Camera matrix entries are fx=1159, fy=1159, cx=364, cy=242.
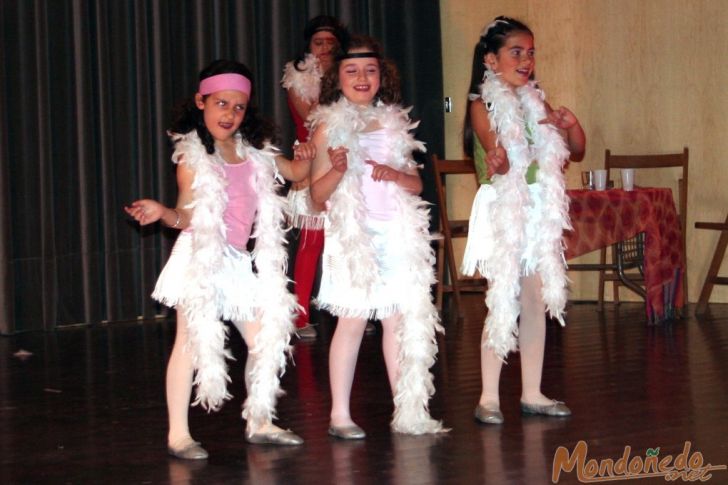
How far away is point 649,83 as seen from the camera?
6883 mm

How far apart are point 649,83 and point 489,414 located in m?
3.81

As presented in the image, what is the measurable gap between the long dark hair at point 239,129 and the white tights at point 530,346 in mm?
956

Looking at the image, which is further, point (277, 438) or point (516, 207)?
point (516, 207)

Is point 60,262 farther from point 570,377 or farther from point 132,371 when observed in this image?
point 570,377

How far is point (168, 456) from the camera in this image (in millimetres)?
3334

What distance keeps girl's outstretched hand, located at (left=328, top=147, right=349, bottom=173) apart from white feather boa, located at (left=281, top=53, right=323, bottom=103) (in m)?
2.32

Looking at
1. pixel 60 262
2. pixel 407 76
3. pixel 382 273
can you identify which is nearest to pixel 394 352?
pixel 382 273

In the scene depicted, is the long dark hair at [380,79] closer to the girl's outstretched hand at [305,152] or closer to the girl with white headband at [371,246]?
the girl with white headband at [371,246]

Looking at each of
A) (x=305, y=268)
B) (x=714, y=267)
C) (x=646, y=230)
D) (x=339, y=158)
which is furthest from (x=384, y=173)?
(x=714, y=267)

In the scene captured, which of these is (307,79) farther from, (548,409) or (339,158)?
A: (548,409)

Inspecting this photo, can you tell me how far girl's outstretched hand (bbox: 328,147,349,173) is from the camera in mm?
3348

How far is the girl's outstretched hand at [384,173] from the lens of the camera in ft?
11.2

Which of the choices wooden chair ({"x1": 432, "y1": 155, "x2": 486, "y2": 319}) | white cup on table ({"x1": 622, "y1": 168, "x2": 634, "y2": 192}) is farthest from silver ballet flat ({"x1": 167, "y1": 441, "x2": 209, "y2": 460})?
white cup on table ({"x1": 622, "y1": 168, "x2": 634, "y2": 192})

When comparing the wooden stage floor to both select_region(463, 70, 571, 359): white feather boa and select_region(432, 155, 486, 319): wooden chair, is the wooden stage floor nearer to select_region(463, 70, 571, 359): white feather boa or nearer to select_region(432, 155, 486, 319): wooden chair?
select_region(463, 70, 571, 359): white feather boa
